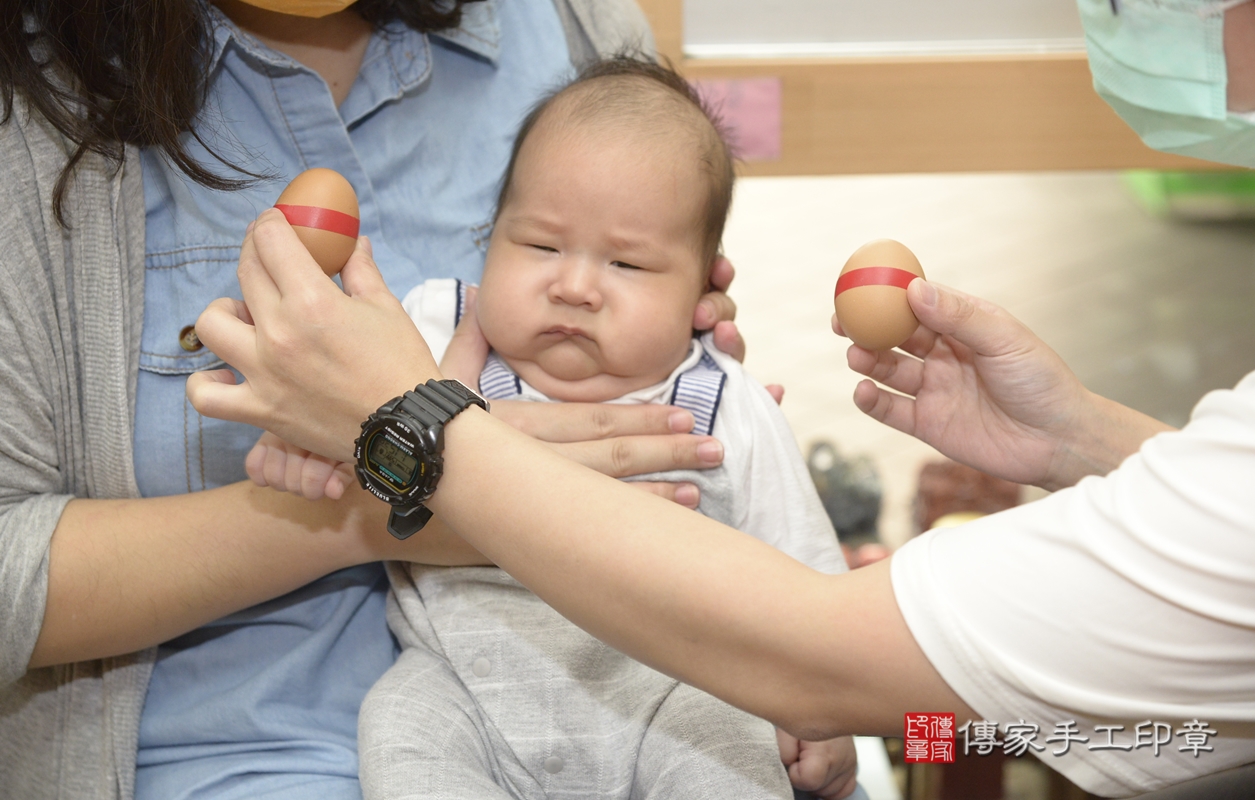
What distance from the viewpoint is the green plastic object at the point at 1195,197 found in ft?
14.1

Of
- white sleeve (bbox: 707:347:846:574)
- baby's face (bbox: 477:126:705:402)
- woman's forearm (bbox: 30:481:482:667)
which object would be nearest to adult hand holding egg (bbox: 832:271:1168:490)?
white sleeve (bbox: 707:347:846:574)

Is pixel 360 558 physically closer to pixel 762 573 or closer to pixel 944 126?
pixel 762 573

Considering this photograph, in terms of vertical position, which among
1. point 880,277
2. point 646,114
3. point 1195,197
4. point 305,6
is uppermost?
point 305,6

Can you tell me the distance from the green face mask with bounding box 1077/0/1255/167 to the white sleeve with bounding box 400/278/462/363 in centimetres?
80

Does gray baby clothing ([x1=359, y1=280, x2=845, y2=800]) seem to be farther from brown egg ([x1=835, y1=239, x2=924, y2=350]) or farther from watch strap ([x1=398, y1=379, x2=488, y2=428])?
watch strap ([x1=398, y1=379, x2=488, y2=428])

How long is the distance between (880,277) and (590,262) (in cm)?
36

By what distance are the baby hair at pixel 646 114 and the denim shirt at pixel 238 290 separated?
11cm

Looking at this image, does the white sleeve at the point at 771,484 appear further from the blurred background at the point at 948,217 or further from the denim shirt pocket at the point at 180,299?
the denim shirt pocket at the point at 180,299

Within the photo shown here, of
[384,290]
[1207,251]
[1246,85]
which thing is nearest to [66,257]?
[384,290]

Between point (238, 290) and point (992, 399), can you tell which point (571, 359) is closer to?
point (238, 290)

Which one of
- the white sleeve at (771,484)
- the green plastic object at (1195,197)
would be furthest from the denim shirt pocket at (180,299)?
the green plastic object at (1195,197)

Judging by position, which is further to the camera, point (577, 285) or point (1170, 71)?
point (577, 285)

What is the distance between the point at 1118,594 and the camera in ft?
2.36

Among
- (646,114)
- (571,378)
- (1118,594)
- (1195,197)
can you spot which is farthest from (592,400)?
(1195,197)
